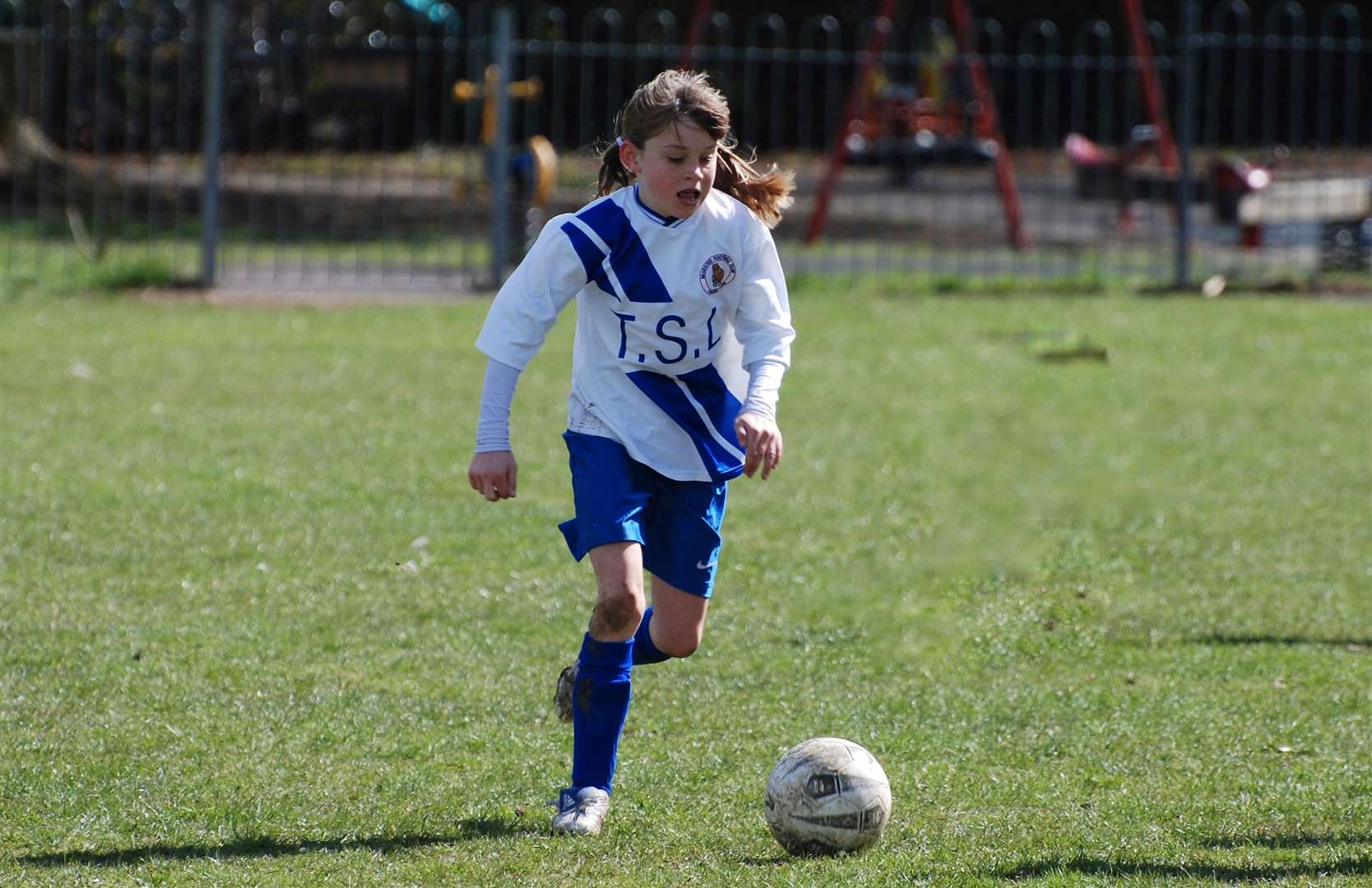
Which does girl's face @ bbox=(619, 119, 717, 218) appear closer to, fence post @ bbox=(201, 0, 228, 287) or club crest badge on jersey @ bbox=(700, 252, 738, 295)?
club crest badge on jersey @ bbox=(700, 252, 738, 295)

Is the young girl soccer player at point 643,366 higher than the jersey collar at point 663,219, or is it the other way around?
the jersey collar at point 663,219

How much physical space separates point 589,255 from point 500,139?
387 inches

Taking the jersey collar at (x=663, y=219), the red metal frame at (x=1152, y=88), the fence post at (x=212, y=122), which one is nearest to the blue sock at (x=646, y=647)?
the jersey collar at (x=663, y=219)

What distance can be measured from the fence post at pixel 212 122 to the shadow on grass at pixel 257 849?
10220mm

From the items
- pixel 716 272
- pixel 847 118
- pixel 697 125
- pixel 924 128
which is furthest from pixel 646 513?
pixel 924 128

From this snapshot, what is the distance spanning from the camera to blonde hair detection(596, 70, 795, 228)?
13.6 ft

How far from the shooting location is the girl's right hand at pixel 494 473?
420 cm

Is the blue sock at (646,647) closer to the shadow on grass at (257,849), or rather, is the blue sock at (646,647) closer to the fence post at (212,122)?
the shadow on grass at (257,849)

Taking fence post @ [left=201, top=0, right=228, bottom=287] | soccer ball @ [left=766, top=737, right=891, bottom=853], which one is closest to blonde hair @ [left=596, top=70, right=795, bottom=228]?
Result: soccer ball @ [left=766, top=737, right=891, bottom=853]

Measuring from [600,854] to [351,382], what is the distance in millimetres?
6558

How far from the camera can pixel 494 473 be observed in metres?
4.20

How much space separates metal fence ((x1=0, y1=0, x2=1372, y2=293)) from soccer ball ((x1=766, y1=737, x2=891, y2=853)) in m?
10.4

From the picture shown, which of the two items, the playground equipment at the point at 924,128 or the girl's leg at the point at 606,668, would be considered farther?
the playground equipment at the point at 924,128

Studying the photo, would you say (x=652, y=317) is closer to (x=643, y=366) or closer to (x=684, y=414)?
(x=643, y=366)
